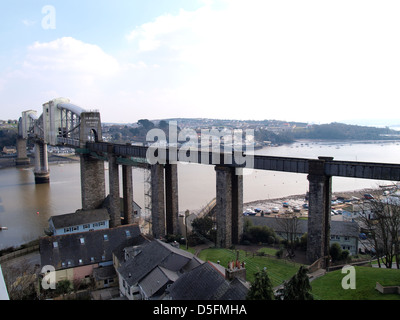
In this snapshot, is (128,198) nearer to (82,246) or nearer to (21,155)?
(82,246)

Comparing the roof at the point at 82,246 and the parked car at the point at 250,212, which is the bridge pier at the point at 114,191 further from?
the parked car at the point at 250,212

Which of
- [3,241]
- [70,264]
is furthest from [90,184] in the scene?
[70,264]

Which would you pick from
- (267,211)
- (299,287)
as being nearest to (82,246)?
(299,287)

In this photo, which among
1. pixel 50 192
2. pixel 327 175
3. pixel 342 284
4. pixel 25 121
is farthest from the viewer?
pixel 25 121

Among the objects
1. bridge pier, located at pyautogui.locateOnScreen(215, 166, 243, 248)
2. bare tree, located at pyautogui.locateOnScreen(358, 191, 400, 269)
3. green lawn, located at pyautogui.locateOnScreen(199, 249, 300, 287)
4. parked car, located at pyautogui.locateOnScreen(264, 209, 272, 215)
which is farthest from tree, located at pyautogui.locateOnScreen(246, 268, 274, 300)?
parked car, located at pyautogui.locateOnScreen(264, 209, 272, 215)

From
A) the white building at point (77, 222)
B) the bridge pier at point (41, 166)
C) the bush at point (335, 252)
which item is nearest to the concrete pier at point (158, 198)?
the white building at point (77, 222)
